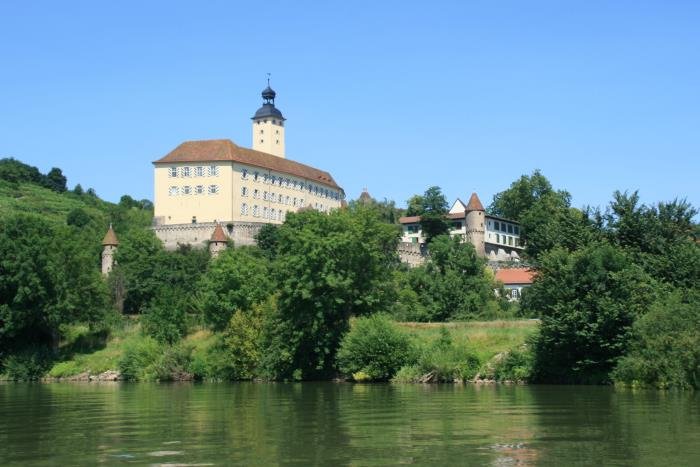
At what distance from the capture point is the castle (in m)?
114

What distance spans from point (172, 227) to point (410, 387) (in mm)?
76847

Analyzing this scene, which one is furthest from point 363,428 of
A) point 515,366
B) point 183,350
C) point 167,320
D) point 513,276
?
point 513,276

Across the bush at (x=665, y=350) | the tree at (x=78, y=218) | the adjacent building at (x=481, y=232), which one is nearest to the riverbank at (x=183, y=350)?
the bush at (x=665, y=350)

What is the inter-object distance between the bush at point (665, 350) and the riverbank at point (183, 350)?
7.60 metres

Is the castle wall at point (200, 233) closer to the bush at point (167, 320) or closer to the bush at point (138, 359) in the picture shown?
the bush at point (167, 320)

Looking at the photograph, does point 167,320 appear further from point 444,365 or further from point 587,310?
point 587,310

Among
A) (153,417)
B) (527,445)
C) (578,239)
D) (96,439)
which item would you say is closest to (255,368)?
(578,239)

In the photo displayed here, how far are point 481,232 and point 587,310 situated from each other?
248 feet

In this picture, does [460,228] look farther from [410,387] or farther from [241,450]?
[241,450]

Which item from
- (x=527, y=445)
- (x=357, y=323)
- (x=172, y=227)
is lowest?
(x=527, y=445)

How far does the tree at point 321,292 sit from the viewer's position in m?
50.7

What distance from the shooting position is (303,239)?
2057 inches

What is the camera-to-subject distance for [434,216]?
11625 centimetres

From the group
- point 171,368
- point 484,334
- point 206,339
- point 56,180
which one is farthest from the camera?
point 56,180
